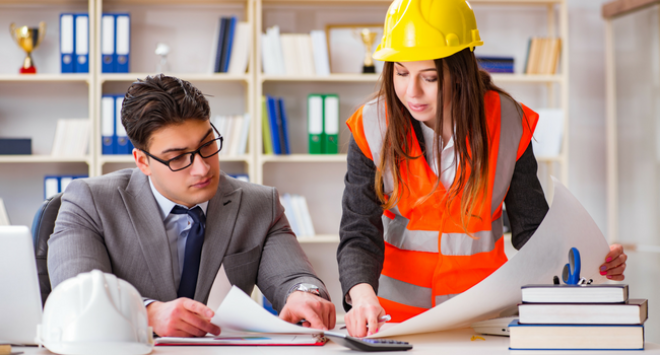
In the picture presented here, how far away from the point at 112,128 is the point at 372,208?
2.23 metres

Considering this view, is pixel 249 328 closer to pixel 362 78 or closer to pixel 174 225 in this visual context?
pixel 174 225

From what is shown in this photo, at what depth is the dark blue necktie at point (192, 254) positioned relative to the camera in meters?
1.37

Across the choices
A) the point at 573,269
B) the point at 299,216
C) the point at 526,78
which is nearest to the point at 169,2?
the point at 299,216

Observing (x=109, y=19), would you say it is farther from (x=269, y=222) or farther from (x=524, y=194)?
(x=524, y=194)

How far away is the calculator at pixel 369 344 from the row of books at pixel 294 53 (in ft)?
7.92

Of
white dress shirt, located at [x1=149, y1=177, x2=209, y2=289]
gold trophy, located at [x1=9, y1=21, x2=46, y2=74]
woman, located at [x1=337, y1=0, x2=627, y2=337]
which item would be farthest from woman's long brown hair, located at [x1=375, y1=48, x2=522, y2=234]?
gold trophy, located at [x1=9, y1=21, x2=46, y2=74]

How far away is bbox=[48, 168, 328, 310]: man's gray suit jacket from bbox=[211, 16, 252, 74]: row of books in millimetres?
1815

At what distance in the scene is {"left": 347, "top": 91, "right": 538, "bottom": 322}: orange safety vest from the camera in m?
1.30

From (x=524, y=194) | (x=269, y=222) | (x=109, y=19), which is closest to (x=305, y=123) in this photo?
(x=109, y=19)

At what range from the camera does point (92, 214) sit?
1345mm

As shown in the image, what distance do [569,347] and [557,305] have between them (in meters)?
0.07

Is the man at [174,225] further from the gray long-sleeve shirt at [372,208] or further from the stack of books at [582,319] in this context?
→ the stack of books at [582,319]

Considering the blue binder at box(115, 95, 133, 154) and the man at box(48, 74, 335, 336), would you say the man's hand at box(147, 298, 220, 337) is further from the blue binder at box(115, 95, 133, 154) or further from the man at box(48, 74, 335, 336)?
the blue binder at box(115, 95, 133, 154)

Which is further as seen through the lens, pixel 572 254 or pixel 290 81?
pixel 290 81
